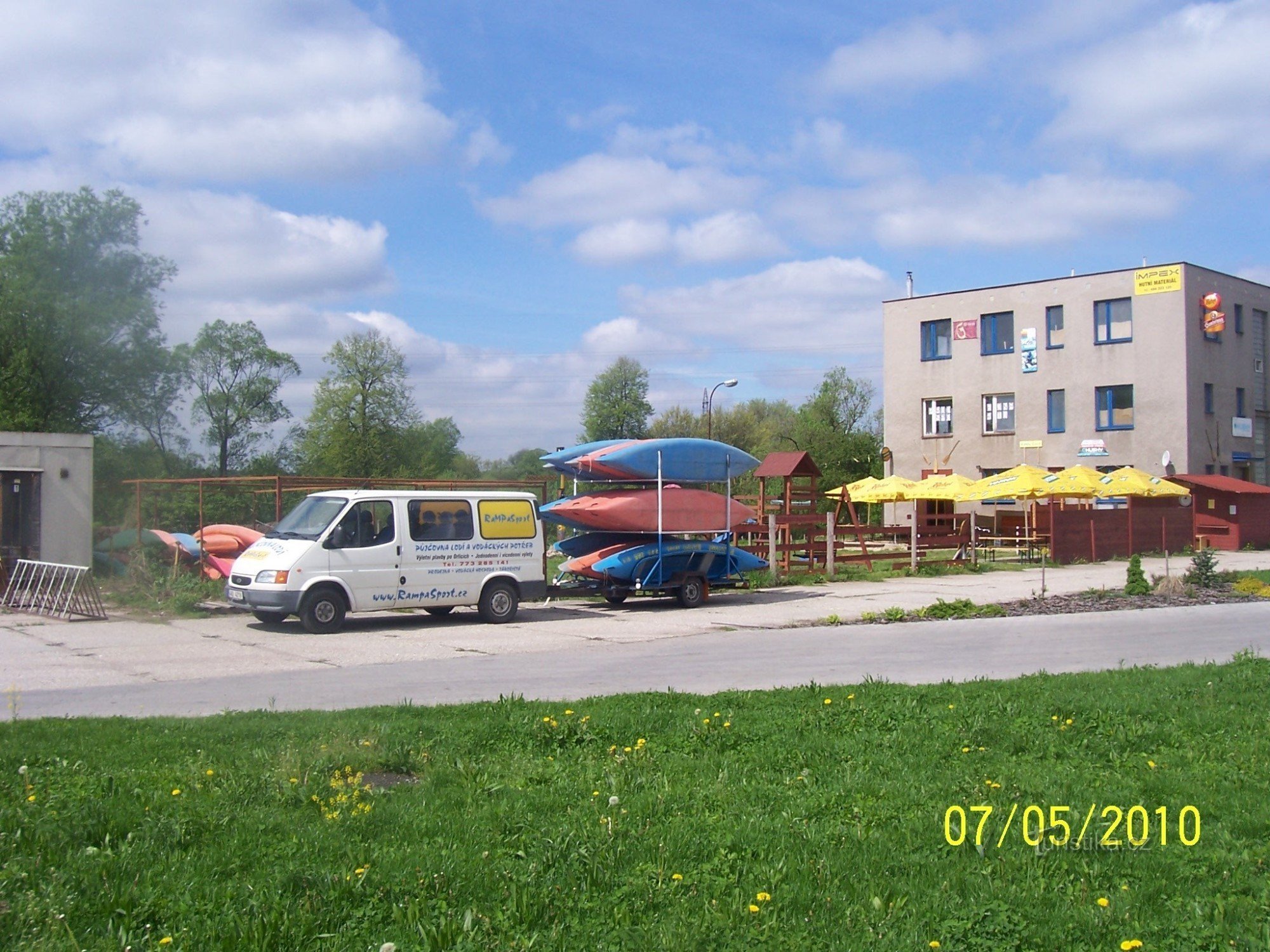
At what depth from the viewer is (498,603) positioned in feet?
58.7

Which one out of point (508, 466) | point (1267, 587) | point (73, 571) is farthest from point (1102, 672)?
point (508, 466)

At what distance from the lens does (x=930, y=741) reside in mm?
7598

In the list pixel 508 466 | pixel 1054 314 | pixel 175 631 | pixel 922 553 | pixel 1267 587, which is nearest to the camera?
pixel 175 631

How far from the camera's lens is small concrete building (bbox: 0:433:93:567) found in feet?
69.6

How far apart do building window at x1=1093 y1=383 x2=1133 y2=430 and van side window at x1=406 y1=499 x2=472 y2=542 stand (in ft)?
123

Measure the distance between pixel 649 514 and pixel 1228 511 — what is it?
29512 millimetres

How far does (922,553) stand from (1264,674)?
80.3 ft

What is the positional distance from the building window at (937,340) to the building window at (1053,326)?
184 inches

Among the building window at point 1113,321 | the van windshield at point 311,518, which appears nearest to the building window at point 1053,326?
the building window at point 1113,321

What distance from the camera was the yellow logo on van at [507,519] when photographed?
1798 centimetres

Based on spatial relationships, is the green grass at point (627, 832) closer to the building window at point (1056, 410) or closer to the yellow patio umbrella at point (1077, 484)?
the yellow patio umbrella at point (1077, 484)

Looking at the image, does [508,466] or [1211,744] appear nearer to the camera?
[1211,744]

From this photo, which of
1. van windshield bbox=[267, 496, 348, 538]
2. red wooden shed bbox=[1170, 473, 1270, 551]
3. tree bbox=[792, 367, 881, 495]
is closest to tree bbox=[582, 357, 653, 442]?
tree bbox=[792, 367, 881, 495]

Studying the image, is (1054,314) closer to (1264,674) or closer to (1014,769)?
(1264,674)
